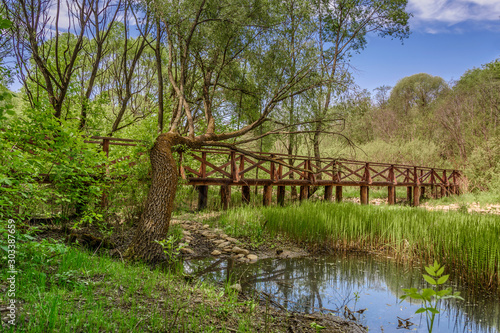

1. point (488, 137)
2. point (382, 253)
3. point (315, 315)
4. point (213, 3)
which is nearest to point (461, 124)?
point (488, 137)

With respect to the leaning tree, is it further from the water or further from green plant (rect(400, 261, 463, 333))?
A: green plant (rect(400, 261, 463, 333))

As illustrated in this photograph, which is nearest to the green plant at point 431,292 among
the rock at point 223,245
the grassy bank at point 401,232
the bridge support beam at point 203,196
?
the grassy bank at point 401,232

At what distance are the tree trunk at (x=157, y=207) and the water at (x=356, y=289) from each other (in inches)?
30.1

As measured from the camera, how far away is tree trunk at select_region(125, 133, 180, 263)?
17.5ft

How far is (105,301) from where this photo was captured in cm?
292

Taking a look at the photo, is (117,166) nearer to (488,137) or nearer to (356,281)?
(356,281)

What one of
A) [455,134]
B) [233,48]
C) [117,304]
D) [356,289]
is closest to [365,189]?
[233,48]

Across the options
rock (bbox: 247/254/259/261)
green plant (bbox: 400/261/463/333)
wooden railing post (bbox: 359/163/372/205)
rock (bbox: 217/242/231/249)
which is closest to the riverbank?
green plant (bbox: 400/261/463/333)

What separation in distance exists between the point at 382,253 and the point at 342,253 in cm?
88

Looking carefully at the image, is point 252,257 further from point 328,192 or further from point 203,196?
point 328,192

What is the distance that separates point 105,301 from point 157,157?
11.2 ft

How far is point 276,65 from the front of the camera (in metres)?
7.98

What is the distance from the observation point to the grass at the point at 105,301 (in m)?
2.45

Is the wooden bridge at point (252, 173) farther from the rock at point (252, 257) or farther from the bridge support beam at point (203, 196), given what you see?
the rock at point (252, 257)
